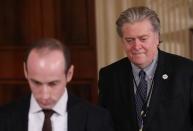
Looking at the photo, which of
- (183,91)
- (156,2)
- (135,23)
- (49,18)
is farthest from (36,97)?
(156,2)

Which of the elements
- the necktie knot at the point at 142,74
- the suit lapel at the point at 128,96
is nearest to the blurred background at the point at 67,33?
the suit lapel at the point at 128,96

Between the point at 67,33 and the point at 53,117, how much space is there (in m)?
2.24

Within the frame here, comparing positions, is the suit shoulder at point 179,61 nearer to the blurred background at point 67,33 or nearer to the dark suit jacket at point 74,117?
the dark suit jacket at point 74,117

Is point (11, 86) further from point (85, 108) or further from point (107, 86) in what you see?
point (85, 108)

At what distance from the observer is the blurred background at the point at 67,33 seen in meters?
4.34

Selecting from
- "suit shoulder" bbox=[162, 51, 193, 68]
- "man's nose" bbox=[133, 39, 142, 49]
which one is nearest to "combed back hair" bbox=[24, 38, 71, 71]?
"man's nose" bbox=[133, 39, 142, 49]

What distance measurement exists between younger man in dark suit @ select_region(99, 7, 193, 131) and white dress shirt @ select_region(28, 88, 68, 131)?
628 mm

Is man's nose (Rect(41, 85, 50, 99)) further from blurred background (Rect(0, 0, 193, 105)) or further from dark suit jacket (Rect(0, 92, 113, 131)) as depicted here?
blurred background (Rect(0, 0, 193, 105))

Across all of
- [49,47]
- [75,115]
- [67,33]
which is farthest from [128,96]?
[67,33]

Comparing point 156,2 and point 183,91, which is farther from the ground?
point 156,2

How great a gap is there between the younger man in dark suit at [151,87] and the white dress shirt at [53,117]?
24.7 inches

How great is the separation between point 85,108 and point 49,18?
7.26 feet

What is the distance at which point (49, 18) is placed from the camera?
14.3 feet

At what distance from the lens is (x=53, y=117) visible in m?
2.15
